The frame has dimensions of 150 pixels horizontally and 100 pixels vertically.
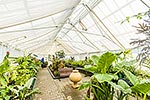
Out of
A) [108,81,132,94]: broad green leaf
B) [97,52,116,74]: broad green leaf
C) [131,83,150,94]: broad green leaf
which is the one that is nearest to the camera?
[131,83,150,94]: broad green leaf

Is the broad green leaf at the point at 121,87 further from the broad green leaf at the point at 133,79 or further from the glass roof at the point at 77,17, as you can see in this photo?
the glass roof at the point at 77,17

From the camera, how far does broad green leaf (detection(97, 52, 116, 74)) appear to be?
7.36ft

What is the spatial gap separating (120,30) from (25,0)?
6.20 meters

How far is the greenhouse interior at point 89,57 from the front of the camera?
7.69 ft

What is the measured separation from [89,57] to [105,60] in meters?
5.62

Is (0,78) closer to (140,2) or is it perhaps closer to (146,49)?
(146,49)

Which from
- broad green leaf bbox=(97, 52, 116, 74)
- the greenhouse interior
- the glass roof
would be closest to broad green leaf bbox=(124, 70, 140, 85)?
the greenhouse interior

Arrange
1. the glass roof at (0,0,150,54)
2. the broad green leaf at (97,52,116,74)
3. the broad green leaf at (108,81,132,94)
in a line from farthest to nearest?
the glass roof at (0,0,150,54), the broad green leaf at (97,52,116,74), the broad green leaf at (108,81,132,94)

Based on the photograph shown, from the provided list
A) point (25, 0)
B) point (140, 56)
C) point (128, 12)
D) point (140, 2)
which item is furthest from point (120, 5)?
point (140, 56)

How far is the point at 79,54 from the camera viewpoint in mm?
20141

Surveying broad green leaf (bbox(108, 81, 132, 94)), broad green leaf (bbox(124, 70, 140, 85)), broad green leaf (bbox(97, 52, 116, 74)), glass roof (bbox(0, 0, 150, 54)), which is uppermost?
glass roof (bbox(0, 0, 150, 54))

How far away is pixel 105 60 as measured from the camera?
2.27 m

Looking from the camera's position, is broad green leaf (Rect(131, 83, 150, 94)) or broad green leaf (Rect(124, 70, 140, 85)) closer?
broad green leaf (Rect(131, 83, 150, 94))

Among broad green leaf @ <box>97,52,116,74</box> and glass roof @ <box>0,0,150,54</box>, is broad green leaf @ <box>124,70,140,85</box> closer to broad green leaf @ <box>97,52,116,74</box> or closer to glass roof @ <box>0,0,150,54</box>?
broad green leaf @ <box>97,52,116,74</box>
